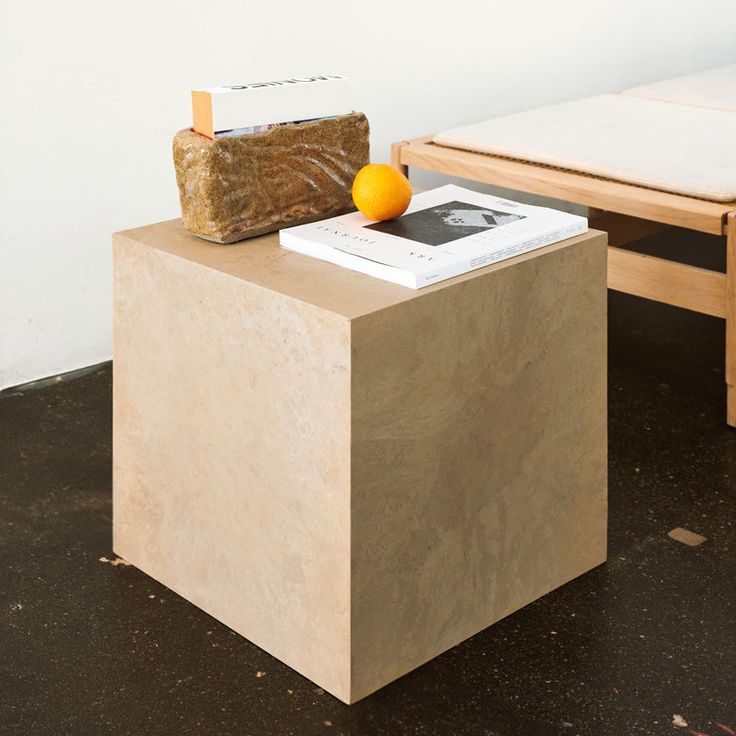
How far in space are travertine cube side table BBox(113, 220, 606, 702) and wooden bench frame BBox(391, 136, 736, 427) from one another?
0.46 m

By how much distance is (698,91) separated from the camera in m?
2.38

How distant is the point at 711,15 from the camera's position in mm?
3061

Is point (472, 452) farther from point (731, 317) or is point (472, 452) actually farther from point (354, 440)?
point (731, 317)

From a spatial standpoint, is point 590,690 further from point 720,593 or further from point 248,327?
point 248,327

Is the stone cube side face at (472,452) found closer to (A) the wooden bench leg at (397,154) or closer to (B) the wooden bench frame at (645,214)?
(B) the wooden bench frame at (645,214)

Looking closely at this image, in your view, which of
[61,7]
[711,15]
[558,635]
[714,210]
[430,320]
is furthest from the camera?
[711,15]

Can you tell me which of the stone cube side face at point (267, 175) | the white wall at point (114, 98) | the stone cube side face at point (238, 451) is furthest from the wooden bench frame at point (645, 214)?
the stone cube side face at point (238, 451)

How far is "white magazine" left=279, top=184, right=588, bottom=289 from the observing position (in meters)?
1.15

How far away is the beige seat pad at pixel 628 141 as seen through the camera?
5.90 ft

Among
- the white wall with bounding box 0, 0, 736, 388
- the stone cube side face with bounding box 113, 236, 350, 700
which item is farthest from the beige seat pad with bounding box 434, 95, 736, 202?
the stone cube side face with bounding box 113, 236, 350, 700

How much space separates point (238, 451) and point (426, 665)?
1.00ft

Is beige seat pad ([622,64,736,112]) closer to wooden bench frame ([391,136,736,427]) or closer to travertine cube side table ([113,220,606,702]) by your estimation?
wooden bench frame ([391,136,736,427])

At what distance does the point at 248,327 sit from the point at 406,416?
7.3 inches

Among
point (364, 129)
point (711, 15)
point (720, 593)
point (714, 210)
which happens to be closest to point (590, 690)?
point (720, 593)
